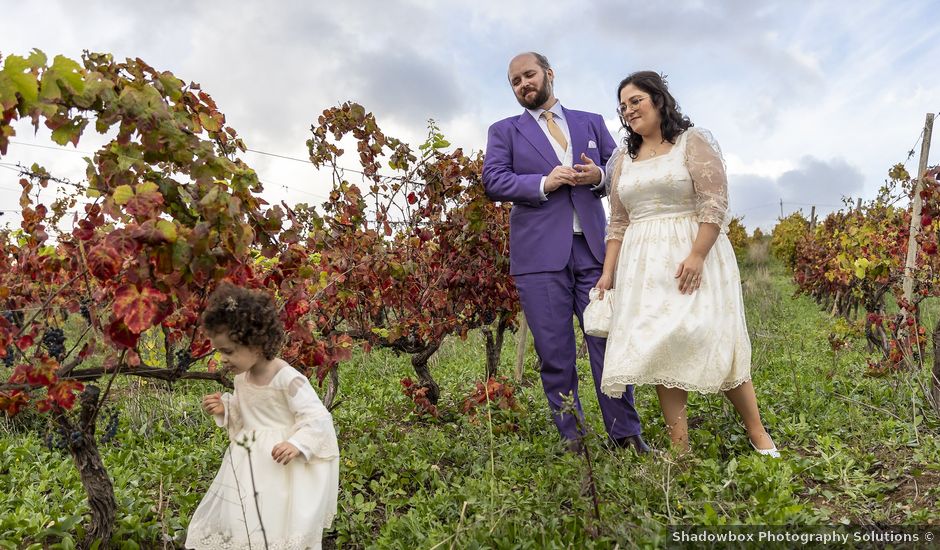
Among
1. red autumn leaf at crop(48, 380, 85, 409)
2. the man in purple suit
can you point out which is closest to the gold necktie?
the man in purple suit

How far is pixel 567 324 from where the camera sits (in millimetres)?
3650

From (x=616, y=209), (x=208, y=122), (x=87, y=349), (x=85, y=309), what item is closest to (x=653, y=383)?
(x=616, y=209)

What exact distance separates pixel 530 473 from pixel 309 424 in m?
1.41

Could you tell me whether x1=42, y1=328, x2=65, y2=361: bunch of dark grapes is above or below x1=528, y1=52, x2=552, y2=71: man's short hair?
below

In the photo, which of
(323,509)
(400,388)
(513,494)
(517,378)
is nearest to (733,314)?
(513,494)

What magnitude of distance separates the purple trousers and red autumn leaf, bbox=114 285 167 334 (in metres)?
2.04

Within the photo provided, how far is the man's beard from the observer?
374 centimetres

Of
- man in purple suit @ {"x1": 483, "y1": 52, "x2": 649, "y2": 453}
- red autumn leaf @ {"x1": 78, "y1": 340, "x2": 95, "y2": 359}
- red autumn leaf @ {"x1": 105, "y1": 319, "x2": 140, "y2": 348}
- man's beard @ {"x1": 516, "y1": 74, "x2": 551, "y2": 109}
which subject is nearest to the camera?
red autumn leaf @ {"x1": 105, "y1": 319, "x2": 140, "y2": 348}

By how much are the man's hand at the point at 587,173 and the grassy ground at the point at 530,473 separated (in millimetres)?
1232

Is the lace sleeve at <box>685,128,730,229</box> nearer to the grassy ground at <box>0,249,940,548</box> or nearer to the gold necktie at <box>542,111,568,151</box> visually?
the gold necktie at <box>542,111,568,151</box>

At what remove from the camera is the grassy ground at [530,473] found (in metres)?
2.70

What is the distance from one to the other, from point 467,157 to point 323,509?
2.92m

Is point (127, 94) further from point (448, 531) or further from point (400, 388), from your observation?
point (400, 388)

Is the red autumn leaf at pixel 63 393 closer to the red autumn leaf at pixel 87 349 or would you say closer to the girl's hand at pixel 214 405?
the red autumn leaf at pixel 87 349
